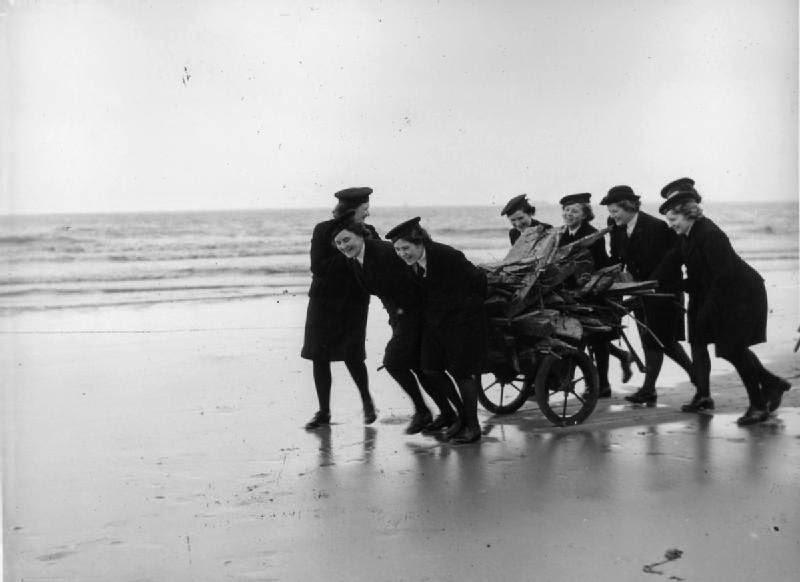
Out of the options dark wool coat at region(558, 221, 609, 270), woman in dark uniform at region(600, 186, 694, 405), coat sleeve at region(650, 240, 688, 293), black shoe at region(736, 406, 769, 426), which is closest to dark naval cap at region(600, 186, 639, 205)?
woman in dark uniform at region(600, 186, 694, 405)

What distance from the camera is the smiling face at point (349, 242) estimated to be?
675cm

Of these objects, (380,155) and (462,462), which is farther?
(380,155)

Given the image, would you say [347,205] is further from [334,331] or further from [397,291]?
[334,331]

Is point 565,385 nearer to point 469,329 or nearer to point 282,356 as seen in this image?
point 469,329

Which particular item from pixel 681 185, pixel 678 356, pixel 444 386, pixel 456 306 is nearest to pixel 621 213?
pixel 681 185

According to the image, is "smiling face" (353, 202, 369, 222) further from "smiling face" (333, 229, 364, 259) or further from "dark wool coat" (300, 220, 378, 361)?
"dark wool coat" (300, 220, 378, 361)

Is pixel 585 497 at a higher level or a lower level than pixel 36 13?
lower

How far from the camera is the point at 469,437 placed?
680cm

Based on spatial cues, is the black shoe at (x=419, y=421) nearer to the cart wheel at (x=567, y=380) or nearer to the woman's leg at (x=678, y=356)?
the cart wheel at (x=567, y=380)

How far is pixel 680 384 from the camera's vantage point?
29.6ft

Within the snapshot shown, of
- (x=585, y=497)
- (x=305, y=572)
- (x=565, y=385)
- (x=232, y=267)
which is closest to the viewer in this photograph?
(x=305, y=572)

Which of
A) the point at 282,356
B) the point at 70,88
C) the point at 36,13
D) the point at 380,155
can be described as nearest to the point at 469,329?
the point at 36,13

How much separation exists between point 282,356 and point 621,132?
2421cm

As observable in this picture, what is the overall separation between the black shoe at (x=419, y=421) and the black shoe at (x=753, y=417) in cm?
218
